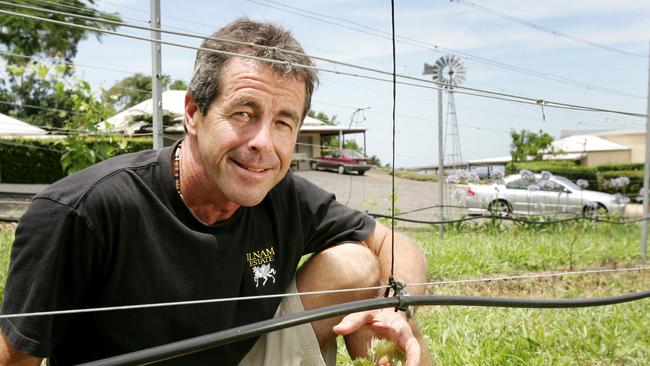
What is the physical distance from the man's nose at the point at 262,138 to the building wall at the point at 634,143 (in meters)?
34.3

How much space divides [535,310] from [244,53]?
2.14 metres

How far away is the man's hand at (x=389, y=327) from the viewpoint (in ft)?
4.39

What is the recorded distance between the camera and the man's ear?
127 cm

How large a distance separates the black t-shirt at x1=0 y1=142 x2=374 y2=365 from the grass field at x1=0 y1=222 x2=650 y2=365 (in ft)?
2.67

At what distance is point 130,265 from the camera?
45.9 inches

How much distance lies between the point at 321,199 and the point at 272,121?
42 centimetres

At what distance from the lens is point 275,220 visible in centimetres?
148

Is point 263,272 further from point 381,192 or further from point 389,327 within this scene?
point 381,192

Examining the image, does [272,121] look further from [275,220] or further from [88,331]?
[88,331]

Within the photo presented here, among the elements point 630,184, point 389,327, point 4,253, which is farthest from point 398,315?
point 630,184

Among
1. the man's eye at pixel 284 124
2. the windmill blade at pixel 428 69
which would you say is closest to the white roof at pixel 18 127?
the windmill blade at pixel 428 69

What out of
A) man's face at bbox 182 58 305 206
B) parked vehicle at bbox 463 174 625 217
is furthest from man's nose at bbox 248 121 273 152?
parked vehicle at bbox 463 174 625 217

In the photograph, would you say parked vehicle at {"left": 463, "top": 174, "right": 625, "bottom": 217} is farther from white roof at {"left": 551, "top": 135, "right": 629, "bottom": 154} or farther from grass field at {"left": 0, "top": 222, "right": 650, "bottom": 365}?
white roof at {"left": 551, "top": 135, "right": 629, "bottom": 154}

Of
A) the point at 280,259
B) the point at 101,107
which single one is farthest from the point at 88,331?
the point at 101,107
